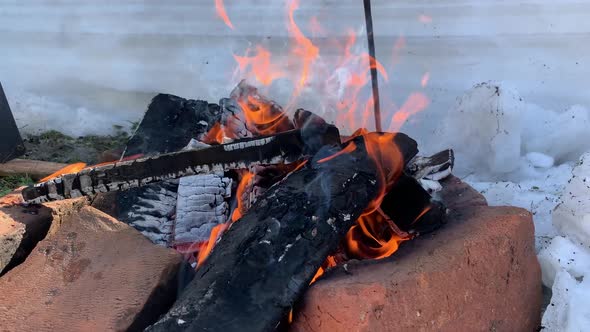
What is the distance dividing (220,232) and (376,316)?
88cm

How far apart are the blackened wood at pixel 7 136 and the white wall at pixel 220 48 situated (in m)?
0.56

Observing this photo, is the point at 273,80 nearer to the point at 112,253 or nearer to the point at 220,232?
the point at 220,232

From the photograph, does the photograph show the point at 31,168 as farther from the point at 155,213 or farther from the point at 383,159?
the point at 383,159

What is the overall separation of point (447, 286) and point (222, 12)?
3417mm

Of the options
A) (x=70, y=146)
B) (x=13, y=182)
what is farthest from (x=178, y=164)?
(x=70, y=146)

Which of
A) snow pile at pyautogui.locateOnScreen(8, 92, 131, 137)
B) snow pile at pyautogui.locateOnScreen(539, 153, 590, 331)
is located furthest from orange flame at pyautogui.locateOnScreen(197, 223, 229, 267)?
snow pile at pyautogui.locateOnScreen(8, 92, 131, 137)

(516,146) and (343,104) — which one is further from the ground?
(343,104)

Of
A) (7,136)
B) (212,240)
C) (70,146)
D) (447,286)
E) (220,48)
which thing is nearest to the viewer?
(447,286)

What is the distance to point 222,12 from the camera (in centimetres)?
461

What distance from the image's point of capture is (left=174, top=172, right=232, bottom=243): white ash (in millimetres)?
2502

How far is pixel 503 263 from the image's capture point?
1.83m

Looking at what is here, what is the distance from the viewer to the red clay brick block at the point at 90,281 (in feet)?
6.20

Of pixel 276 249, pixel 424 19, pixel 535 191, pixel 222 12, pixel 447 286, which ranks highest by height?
pixel 222 12

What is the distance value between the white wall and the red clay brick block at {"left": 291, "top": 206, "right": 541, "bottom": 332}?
5.47ft
